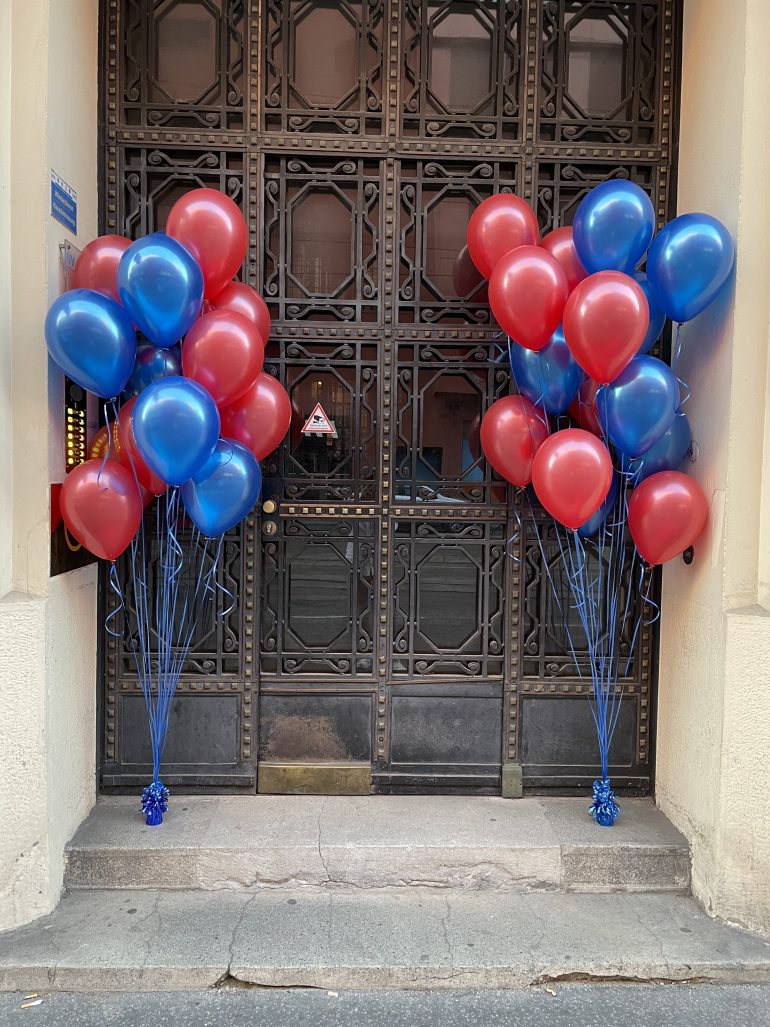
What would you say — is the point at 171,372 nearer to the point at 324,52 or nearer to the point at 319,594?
the point at 319,594

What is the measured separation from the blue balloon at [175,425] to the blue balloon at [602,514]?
1.74 meters

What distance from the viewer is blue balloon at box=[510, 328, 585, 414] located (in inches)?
119

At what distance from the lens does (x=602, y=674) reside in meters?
3.44

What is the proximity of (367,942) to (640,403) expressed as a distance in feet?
8.01

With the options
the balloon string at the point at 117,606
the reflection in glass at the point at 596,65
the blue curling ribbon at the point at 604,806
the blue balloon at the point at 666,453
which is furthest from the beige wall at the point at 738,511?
the balloon string at the point at 117,606

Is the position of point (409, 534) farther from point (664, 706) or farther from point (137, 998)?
point (137, 998)

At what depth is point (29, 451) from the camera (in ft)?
9.61

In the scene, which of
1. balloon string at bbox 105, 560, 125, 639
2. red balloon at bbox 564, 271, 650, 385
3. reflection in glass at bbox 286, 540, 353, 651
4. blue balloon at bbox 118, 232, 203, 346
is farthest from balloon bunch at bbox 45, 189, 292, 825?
red balloon at bbox 564, 271, 650, 385

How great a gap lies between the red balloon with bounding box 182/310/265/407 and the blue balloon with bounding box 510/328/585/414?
1.18 metres

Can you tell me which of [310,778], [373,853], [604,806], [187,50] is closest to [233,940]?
[373,853]

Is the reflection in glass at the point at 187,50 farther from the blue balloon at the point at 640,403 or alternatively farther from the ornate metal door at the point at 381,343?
the blue balloon at the point at 640,403

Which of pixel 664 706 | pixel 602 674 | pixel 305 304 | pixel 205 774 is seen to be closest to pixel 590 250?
pixel 305 304

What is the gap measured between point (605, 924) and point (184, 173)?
3.97 m

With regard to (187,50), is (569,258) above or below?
below
